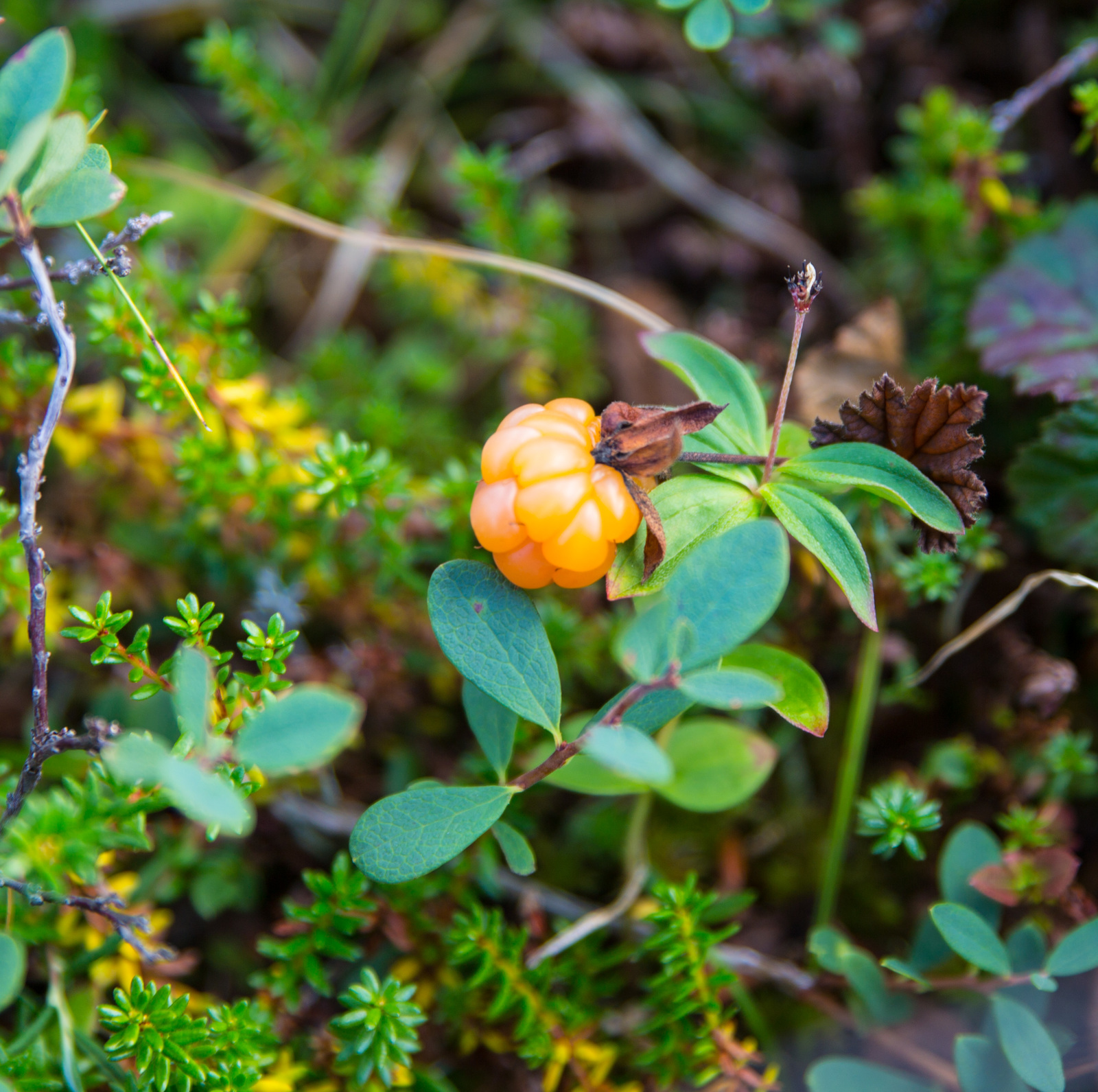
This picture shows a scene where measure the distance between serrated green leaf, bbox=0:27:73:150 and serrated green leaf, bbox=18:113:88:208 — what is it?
1.2 inches

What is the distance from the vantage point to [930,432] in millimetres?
1358

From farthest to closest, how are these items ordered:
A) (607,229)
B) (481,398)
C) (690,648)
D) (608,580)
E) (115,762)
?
(607,229), (481,398), (608,580), (690,648), (115,762)

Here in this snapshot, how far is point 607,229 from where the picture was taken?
296 cm

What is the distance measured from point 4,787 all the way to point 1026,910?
192 cm

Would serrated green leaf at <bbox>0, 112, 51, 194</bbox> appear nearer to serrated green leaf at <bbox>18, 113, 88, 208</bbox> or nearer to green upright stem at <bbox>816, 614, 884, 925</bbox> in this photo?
serrated green leaf at <bbox>18, 113, 88, 208</bbox>

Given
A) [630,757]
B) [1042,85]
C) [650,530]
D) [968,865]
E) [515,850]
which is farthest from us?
[1042,85]

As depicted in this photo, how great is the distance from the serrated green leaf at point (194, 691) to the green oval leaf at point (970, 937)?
116 cm

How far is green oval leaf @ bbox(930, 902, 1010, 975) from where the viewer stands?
4.59 feet

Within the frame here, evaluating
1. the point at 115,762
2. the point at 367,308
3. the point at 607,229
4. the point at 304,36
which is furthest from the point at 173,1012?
the point at 304,36

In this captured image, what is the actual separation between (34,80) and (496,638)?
3.27ft

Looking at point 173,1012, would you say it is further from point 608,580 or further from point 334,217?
point 334,217

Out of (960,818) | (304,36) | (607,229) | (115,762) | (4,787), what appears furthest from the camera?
(304,36)

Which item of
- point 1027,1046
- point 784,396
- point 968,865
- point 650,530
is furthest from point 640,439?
point 1027,1046

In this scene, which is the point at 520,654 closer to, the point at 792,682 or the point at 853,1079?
the point at 792,682
